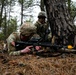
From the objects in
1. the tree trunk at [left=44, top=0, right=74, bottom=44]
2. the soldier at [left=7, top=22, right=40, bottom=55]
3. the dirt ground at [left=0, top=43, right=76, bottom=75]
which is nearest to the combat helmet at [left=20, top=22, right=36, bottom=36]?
the soldier at [left=7, top=22, right=40, bottom=55]

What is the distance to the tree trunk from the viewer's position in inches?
172

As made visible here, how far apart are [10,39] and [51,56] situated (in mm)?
1147

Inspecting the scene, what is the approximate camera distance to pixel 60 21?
443 centimetres

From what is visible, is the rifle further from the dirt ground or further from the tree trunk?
the dirt ground

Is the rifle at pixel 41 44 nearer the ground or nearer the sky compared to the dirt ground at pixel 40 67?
nearer the sky

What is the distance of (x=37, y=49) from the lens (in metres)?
4.29

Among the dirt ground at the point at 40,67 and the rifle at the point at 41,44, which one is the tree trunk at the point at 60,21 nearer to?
the rifle at the point at 41,44

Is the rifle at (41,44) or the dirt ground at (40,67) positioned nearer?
the dirt ground at (40,67)

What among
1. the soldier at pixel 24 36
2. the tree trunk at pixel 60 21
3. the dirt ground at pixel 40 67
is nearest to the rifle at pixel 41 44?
the soldier at pixel 24 36

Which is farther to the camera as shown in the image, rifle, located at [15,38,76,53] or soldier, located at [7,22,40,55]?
soldier, located at [7,22,40,55]

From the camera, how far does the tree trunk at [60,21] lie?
14.3 ft

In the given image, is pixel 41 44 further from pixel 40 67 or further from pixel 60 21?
pixel 40 67

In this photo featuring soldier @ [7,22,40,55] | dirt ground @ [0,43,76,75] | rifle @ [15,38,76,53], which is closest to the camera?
dirt ground @ [0,43,76,75]

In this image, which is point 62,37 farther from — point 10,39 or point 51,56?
point 10,39
